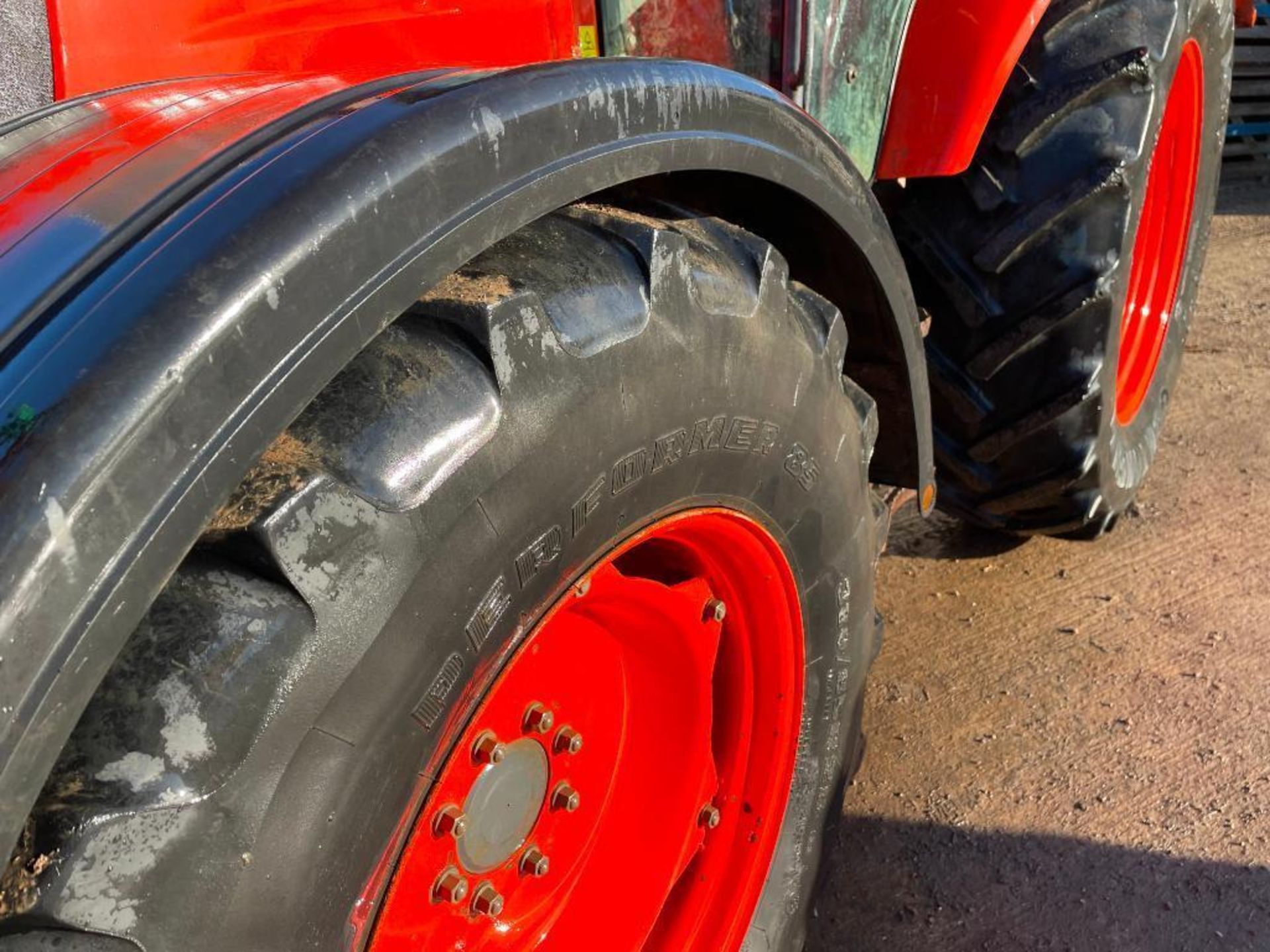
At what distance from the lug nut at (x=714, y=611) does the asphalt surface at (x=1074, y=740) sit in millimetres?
583

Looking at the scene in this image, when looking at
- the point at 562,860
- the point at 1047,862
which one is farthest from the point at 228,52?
the point at 1047,862

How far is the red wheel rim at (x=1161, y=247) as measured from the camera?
2.74 meters

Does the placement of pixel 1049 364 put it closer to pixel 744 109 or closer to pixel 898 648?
pixel 898 648

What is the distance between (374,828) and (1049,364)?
63.5 inches

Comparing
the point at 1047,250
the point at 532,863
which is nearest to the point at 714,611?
the point at 532,863

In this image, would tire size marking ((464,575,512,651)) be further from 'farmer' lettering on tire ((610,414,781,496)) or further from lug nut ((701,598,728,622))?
lug nut ((701,598,728,622))

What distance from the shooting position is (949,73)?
5.78 feet

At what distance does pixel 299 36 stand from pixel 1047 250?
4.28 ft

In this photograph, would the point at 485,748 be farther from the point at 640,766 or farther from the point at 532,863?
the point at 640,766

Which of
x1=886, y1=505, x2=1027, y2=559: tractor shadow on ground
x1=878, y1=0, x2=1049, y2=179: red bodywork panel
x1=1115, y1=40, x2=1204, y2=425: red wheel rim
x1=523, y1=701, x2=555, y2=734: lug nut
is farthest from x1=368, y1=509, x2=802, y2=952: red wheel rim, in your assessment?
x1=1115, y1=40, x2=1204, y2=425: red wheel rim

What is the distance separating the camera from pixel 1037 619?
250 centimetres

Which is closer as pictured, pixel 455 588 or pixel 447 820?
pixel 455 588

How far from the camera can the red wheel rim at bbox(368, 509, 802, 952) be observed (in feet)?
3.84

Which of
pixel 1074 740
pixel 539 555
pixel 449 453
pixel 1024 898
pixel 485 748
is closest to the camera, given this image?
pixel 449 453
